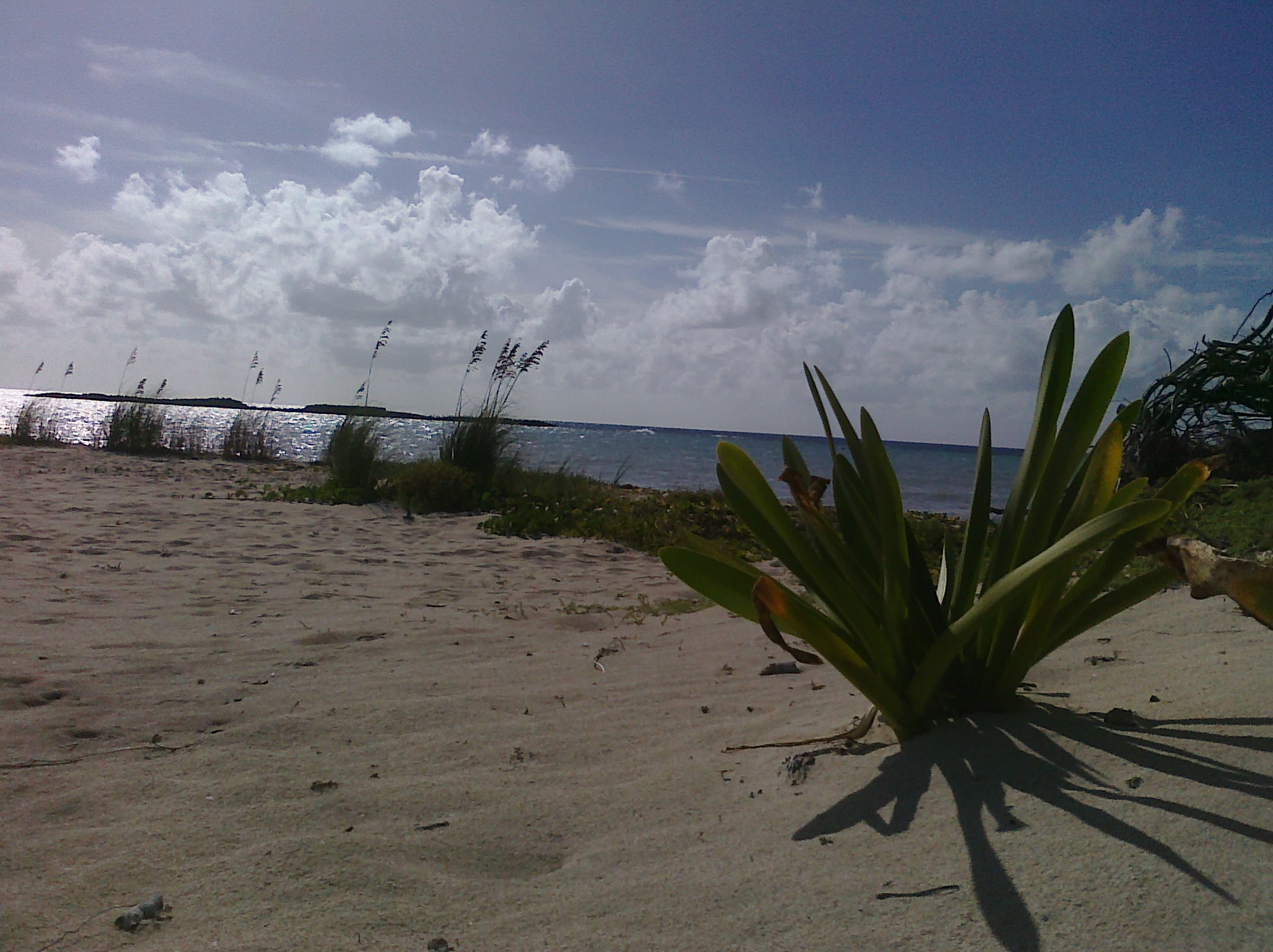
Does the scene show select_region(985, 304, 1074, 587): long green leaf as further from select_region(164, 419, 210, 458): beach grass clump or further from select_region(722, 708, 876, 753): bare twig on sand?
select_region(164, 419, 210, 458): beach grass clump

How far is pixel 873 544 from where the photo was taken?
6.88ft

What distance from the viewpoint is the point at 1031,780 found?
5.18 ft

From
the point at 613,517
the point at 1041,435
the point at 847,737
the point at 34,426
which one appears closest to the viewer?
the point at 1041,435

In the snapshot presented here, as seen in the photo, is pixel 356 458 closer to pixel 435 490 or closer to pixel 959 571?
pixel 435 490

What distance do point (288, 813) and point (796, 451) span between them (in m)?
1.61

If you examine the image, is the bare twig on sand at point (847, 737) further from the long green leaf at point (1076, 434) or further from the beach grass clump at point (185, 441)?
the beach grass clump at point (185, 441)

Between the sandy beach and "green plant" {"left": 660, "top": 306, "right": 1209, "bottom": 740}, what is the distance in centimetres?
17

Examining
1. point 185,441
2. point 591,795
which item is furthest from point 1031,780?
point 185,441

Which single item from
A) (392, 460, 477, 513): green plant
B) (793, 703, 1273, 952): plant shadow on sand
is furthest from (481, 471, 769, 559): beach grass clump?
(793, 703, 1273, 952): plant shadow on sand

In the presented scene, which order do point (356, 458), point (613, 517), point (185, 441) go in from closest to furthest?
point (613, 517)
point (356, 458)
point (185, 441)

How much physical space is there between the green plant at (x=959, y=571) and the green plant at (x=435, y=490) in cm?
667

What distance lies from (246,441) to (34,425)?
3.70 meters

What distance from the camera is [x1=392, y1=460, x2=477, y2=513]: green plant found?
8258 mm

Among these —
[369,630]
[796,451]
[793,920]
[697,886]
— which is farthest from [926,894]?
[369,630]
